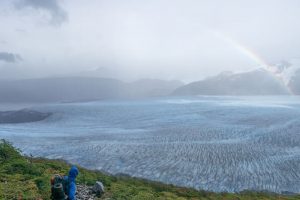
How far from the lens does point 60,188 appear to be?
11523 mm

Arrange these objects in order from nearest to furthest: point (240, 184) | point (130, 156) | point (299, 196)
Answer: point (299, 196) → point (240, 184) → point (130, 156)

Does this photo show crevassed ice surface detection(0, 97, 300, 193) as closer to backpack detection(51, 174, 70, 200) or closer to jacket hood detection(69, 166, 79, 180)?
backpack detection(51, 174, 70, 200)

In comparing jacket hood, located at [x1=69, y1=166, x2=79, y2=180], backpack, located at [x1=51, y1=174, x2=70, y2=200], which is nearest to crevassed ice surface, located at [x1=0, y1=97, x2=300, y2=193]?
backpack, located at [x1=51, y1=174, x2=70, y2=200]

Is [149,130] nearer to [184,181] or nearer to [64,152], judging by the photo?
[64,152]

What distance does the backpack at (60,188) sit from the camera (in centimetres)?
1152

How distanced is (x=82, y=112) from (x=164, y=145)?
60835mm

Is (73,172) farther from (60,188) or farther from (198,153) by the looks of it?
(198,153)

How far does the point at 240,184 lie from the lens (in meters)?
31.7

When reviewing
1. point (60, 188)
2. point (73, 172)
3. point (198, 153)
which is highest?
point (73, 172)

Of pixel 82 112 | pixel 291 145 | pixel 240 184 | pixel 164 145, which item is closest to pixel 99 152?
pixel 164 145

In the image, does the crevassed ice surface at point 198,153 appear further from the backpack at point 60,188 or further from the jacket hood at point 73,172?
the jacket hood at point 73,172

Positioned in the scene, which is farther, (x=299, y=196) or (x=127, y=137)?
(x=127, y=137)

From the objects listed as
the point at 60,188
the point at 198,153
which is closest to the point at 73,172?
the point at 60,188

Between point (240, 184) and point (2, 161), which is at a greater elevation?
point (2, 161)
